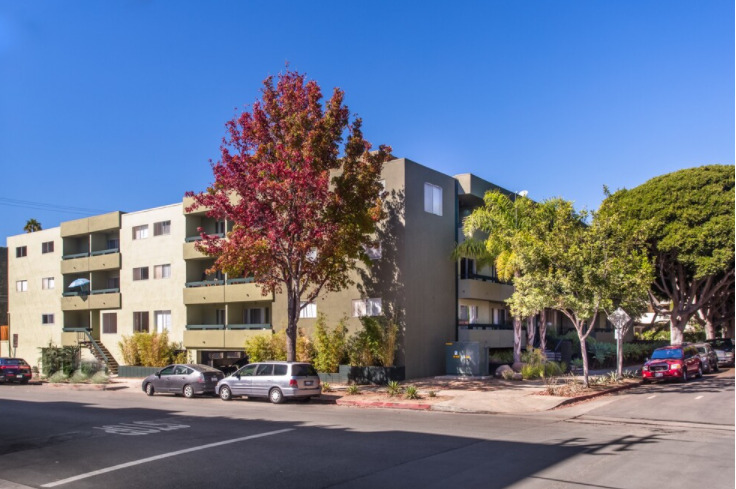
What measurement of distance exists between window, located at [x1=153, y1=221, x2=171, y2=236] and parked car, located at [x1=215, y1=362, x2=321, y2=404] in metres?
18.6

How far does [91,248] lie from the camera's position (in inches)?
1818

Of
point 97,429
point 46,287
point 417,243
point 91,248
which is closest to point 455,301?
point 417,243

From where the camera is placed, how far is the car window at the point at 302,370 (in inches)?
955

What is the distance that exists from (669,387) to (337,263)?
14.8 meters

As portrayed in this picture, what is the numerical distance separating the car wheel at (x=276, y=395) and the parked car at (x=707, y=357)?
2113 centimetres

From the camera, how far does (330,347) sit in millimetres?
30625

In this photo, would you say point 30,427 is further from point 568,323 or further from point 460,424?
point 568,323

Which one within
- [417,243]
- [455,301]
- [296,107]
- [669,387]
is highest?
[296,107]

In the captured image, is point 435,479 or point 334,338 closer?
point 435,479

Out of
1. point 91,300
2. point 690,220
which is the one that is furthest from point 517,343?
point 91,300

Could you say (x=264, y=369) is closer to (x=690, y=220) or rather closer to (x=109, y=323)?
(x=109, y=323)

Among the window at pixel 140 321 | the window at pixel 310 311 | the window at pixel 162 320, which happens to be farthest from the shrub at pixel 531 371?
the window at pixel 140 321

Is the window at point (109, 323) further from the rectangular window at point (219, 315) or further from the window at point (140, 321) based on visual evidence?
the rectangular window at point (219, 315)

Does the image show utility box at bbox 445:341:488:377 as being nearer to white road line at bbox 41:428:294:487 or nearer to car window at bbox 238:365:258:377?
car window at bbox 238:365:258:377
